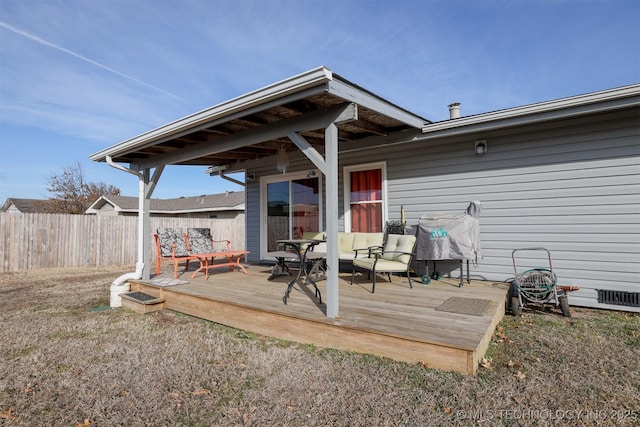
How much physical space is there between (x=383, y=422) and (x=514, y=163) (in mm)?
4134

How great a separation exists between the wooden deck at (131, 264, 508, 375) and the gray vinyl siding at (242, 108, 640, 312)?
2.77 ft

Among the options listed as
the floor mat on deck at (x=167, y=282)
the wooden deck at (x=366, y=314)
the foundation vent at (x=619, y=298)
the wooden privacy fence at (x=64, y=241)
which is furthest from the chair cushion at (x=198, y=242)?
the wooden privacy fence at (x=64, y=241)

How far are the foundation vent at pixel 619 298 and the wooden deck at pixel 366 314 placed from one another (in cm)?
111

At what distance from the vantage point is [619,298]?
4.05 meters

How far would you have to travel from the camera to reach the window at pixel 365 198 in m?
5.91

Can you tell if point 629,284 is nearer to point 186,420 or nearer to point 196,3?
point 186,420

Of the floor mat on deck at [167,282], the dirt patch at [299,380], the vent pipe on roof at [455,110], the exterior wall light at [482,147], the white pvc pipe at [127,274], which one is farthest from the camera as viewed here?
the vent pipe on roof at [455,110]

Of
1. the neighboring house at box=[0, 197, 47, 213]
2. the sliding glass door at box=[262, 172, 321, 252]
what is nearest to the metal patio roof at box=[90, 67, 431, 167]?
the sliding glass door at box=[262, 172, 321, 252]

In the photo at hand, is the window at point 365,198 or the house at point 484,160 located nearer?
the house at point 484,160

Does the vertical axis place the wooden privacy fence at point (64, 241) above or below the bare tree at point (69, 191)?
below

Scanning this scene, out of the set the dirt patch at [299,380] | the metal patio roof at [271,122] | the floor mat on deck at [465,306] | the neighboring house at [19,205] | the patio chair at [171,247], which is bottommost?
the dirt patch at [299,380]

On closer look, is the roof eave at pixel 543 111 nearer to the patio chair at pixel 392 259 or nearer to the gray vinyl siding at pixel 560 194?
the gray vinyl siding at pixel 560 194

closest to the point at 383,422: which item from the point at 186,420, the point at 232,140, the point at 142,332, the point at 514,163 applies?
the point at 186,420

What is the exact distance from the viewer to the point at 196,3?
7.16 meters
